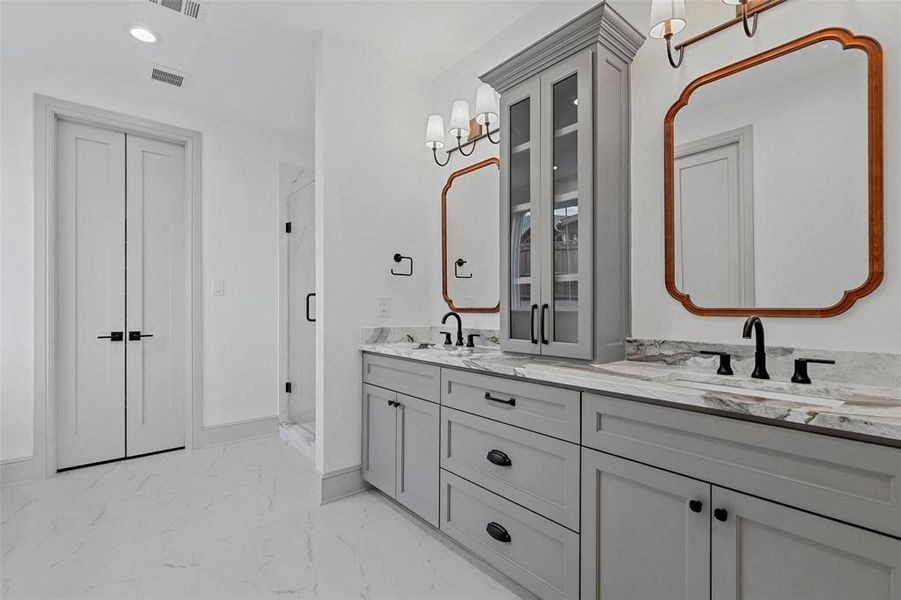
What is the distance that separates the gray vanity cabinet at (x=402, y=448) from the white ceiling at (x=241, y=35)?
2.06 metres

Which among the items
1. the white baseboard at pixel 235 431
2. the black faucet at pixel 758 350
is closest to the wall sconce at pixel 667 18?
the black faucet at pixel 758 350

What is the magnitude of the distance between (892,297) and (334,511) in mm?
2505

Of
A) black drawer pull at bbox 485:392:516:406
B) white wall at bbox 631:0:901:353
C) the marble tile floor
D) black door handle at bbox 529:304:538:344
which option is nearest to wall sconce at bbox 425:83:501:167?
white wall at bbox 631:0:901:353

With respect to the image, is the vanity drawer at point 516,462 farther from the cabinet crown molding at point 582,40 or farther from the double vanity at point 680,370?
the cabinet crown molding at point 582,40

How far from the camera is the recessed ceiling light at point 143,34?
2469 mm

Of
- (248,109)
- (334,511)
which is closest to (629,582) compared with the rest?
(334,511)

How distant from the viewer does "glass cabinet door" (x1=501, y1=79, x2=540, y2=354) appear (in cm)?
197

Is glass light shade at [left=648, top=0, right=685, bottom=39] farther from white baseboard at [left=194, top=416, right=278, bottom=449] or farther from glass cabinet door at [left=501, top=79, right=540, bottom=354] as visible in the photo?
white baseboard at [left=194, top=416, right=278, bottom=449]

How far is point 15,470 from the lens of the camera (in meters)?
2.73

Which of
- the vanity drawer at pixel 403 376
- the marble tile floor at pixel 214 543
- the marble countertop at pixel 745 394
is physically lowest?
the marble tile floor at pixel 214 543

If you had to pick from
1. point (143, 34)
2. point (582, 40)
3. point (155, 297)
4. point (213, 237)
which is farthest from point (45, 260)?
point (582, 40)

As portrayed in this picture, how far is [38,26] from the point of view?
245 cm

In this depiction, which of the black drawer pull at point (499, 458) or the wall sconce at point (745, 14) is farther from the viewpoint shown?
the black drawer pull at point (499, 458)

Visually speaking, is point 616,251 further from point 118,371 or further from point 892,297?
point 118,371
